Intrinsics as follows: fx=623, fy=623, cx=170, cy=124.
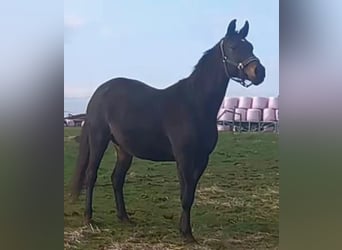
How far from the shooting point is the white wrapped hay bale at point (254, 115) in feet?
7.52

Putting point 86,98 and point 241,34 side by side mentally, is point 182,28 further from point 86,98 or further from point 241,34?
point 86,98

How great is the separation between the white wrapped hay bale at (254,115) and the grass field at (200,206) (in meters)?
0.06

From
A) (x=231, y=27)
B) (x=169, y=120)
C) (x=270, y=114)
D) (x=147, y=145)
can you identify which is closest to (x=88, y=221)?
(x=147, y=145)

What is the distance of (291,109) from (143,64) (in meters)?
0.56

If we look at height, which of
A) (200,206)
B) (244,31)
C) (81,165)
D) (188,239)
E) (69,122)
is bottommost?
(188,239)

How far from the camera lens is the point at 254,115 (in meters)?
2.29

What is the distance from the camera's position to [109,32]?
2285 mm

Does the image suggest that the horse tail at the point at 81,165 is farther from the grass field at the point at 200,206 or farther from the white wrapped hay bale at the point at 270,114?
the white wrapped hay bale at the point at 270,114

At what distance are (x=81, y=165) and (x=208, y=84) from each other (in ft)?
1.86

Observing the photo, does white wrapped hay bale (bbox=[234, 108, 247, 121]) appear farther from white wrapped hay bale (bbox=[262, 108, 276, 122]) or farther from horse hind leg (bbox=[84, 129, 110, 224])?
horse hind leg (bbox=[84, 129, 110, 224])

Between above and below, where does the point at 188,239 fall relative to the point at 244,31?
below

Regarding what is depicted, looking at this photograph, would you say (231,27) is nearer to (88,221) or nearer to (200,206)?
(200,206)

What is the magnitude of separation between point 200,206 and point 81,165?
471mm

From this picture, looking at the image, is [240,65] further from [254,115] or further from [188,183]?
[188,183]
